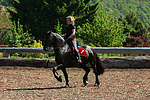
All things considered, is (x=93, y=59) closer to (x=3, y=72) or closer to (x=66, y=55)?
(x=66, y=55)

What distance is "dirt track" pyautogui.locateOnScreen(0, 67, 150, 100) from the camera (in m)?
6.09

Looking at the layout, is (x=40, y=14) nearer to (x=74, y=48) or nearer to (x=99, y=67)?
(x=99, y=67)

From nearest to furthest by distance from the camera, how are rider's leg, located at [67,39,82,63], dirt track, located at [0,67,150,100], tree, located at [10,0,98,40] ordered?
dirt track, located at [0,67,150,100] < rider's leg, located at [67,39,82,63] < tree, located at [10,0,98,40]

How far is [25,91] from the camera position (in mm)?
6668

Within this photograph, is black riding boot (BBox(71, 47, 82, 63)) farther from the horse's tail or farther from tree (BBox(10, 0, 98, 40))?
tree (BBox(10, 0, 98, 40))

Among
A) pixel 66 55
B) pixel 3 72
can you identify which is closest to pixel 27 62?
pixel 3 72

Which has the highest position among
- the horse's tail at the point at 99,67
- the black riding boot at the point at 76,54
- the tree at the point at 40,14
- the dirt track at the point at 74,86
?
the tree at the point at 40,14

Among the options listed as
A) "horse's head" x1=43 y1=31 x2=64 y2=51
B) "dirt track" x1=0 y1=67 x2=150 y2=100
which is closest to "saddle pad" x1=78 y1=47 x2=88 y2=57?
"horse's head" x1=43 y1=31 x2=64 y2=51

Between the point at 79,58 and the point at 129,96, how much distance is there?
1.90 m

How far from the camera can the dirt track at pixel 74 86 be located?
240 inches

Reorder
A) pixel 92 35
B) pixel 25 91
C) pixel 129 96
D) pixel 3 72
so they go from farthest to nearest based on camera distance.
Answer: pixel 92 35 < pixel 3 72 < pixel 25 91 < pixel 129 96

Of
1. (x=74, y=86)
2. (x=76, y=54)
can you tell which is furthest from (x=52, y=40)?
(x=74, y=86)

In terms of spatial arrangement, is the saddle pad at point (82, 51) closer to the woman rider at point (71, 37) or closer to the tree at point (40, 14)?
the woman rider at point (71, 37)

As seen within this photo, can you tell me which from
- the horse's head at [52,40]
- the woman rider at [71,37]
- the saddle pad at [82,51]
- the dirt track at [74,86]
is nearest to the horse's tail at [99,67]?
the dirt track at [74,86]
